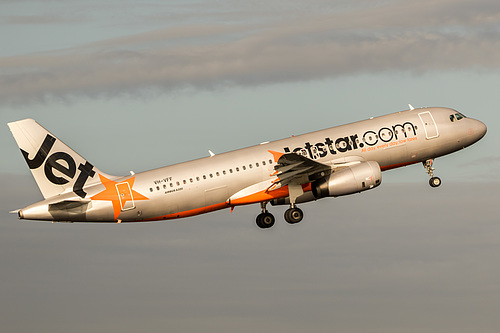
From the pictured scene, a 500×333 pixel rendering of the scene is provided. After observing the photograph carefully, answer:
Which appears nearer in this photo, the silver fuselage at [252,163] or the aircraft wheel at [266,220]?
the silver fuselage at [252,163]

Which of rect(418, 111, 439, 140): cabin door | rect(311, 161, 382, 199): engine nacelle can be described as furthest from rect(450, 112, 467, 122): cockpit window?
rect(311, 161, 382, 199): engine nacelle

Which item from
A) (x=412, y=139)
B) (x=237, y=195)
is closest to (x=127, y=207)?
Result: (x=237, y=195)

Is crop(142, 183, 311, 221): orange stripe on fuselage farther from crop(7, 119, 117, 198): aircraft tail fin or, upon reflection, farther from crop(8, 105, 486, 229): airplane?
crop(7, 119, 117, 198): aircraft tail fin

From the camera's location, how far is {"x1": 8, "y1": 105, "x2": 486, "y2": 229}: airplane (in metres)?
58.1

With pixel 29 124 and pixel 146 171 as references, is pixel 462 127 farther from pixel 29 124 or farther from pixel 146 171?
pixel 29 124

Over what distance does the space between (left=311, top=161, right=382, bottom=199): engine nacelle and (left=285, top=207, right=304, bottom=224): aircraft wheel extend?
3061 millimetres

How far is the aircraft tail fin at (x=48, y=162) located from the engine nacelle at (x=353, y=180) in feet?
55.3

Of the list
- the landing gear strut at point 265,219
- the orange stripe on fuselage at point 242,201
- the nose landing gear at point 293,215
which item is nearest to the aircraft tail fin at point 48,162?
the orange stripe on fuselage at point 242,201

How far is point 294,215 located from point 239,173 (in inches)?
222

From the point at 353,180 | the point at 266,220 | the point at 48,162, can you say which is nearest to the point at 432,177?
the point at 353,180

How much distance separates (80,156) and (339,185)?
19046 mm

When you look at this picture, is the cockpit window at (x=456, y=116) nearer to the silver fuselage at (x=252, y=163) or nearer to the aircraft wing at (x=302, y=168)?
the silver fuselage at (x=252, y=163)

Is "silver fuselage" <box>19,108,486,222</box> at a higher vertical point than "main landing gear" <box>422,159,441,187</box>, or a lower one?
higher

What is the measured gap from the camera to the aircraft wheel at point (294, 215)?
6191cm
